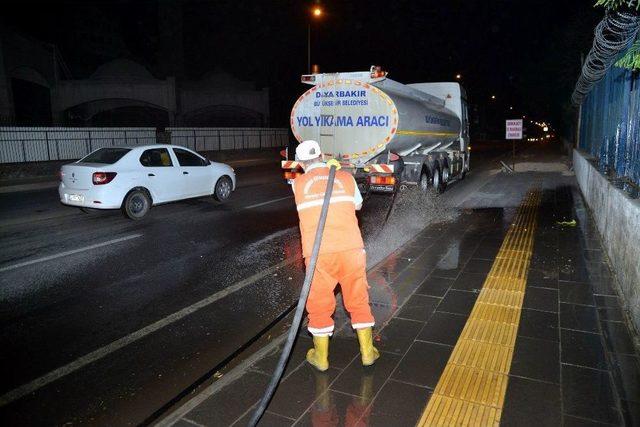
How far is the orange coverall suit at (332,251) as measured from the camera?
3.62 metres

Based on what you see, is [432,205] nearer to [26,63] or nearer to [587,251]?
[587,251]

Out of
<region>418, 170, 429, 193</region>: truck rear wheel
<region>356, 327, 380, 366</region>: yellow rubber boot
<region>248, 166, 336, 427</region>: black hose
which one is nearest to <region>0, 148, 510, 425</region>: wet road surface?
<region>248, 166, 336, 427</region>: black hose

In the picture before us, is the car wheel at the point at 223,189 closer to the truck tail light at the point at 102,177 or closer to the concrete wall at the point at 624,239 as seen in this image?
the truck tail light at the point at 102,177

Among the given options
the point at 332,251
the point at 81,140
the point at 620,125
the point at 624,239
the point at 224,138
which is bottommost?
the point at 624,239

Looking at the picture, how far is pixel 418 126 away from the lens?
11.4 meters

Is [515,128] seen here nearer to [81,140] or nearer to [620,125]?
[620,125]

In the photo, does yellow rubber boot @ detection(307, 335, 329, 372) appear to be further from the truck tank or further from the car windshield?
the car windshield

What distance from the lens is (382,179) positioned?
33.6 feet

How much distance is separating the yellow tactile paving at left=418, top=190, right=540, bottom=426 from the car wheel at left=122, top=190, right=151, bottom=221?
733 centimetres

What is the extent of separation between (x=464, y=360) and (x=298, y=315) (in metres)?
1.56

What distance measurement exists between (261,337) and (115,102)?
A: 34.7 m

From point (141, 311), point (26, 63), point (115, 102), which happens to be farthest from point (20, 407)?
point (115, 102)

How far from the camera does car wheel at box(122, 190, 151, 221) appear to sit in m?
9.51

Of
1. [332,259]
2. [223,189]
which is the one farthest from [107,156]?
[332,259]
